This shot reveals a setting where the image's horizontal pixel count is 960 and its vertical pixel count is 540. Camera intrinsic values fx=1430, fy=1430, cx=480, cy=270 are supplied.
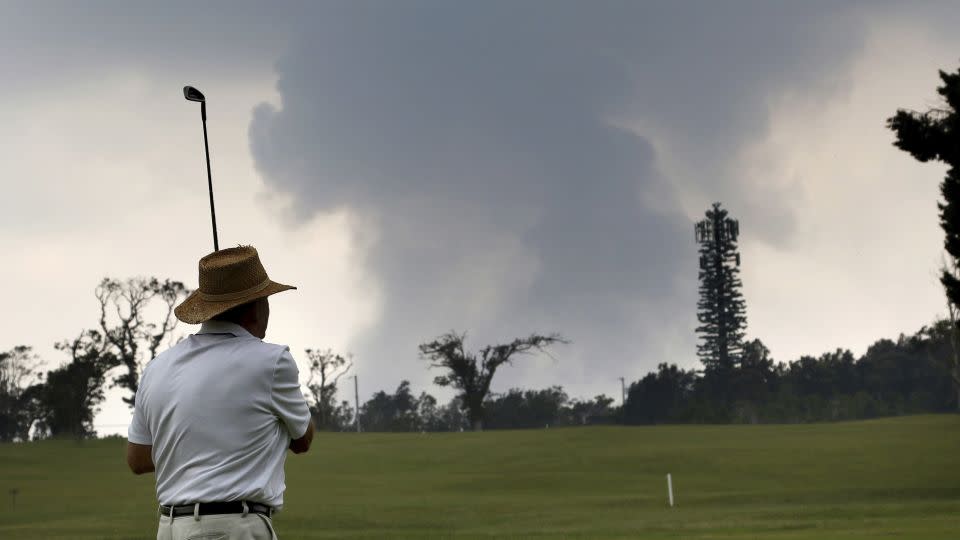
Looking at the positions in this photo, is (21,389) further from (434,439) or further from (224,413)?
(224,413)

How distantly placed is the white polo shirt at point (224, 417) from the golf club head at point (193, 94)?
80.6 inches

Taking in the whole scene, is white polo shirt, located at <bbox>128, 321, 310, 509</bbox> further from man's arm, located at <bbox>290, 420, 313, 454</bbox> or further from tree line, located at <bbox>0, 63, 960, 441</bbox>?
tree line, located at <bbox>0, 63, 960, 441</bbox>

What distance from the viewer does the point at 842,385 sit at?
146125 mm

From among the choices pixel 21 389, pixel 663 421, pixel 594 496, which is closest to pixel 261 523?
Answer: pixel 594 496

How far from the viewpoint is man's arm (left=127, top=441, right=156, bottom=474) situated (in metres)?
6.36

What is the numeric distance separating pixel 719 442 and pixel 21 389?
69268mm

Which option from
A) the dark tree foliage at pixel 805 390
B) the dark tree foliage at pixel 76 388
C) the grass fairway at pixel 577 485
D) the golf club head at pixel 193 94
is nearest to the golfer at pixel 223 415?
the golf club head at pixel 193 94

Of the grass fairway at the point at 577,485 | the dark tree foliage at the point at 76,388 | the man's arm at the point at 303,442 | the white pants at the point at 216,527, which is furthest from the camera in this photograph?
the dark tree foliage at the point at 76,388

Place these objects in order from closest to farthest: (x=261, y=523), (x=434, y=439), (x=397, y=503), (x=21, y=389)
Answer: (x=261, y=523) → (x=397, y=503) → (x=434, y=439) → (x=21, y=389)

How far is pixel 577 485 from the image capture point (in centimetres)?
5803

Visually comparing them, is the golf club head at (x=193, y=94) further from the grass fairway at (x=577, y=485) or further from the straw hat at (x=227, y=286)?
the grass fairway at (x=577, y=485)

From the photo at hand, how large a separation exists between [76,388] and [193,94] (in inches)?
3510

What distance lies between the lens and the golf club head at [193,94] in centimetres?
789

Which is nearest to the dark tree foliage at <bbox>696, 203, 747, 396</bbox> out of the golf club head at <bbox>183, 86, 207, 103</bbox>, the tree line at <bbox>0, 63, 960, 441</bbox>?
the tree line at <bbox>0, 63, 960, 441</bbox>
